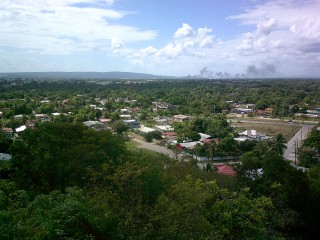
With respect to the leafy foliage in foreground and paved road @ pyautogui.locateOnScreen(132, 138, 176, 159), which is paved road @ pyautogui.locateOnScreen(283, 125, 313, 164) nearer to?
paved road @ pyautogui.locateOnScreen(132, 138, 176, 159)

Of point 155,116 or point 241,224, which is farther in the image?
point 155,116

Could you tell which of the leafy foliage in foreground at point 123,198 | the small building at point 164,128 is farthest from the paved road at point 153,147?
the leafy foliage in foreground at point 123,198

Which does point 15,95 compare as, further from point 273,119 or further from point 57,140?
point 57,140

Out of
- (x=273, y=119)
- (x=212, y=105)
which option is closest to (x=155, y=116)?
(x=212, y=105)

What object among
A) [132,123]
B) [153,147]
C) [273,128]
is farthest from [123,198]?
[273,128]

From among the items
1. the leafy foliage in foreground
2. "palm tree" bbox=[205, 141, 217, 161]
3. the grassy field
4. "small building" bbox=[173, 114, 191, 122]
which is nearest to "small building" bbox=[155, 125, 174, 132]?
"small building" bbox=[173, 114, 191, 122]
